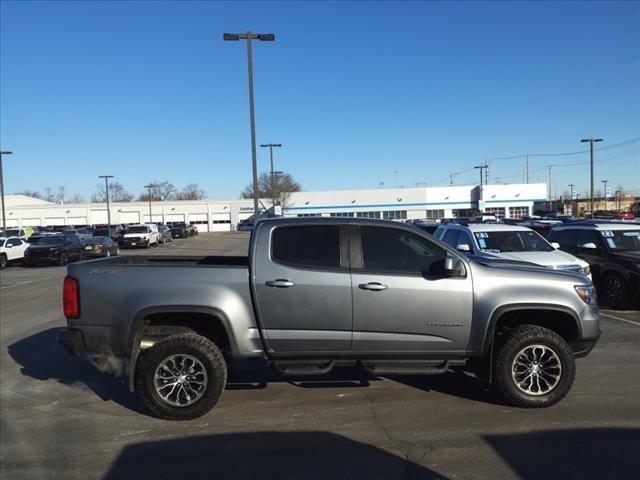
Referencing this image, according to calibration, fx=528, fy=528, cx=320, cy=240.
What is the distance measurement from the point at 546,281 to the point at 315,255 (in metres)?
2.34

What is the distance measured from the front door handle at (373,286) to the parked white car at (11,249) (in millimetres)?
27299

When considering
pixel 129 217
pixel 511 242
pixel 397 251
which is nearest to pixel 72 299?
pixel 397 251

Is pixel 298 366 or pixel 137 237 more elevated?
pixel 137 237

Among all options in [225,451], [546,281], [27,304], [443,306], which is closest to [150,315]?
[225,451]

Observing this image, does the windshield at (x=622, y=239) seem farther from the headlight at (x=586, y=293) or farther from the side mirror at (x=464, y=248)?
the headlight at (x=586, y=293)

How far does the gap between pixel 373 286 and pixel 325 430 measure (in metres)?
1.41

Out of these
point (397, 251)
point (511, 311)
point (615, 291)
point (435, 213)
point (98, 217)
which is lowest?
point (615, 291)

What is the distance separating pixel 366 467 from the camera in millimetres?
4086

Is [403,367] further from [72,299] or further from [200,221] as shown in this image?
[200,221]

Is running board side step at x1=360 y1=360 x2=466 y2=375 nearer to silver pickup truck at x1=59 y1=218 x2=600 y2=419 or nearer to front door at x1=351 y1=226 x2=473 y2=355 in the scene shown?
silver pickup truck at x1=59 y1=218 x2=600 y2=419

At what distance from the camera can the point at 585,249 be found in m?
12.2

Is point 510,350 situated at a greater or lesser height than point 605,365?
greater

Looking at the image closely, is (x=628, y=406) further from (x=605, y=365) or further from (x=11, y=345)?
(x=11, y=345)

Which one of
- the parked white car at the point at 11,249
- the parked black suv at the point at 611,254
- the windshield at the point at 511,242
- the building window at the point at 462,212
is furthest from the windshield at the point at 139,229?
the building window at the point at 462,212
